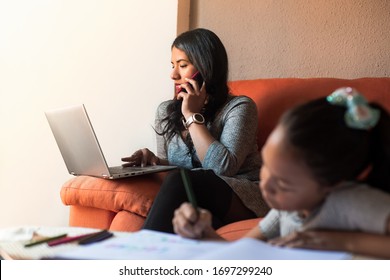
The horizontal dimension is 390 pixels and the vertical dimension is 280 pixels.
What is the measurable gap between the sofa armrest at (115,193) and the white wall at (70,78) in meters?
0.41

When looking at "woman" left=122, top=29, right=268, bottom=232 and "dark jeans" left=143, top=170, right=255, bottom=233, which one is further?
"woman" left=122, top=29, right=268, bottom=232

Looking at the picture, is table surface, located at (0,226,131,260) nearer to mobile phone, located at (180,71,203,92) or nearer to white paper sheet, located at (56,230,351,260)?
white paper sheet, located at (56,230,351,260)

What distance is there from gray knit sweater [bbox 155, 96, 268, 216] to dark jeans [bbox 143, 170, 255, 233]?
0.13 feet

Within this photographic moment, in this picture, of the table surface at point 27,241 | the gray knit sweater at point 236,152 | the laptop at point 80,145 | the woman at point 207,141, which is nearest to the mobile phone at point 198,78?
the woman at point 207,141

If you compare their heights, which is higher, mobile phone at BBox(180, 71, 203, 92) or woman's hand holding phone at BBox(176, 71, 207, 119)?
mobile phone at BBox(180, 71, 203, 92)

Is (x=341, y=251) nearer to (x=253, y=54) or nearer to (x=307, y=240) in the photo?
(x=307, y=240)

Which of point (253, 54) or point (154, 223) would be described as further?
point (253, 54)

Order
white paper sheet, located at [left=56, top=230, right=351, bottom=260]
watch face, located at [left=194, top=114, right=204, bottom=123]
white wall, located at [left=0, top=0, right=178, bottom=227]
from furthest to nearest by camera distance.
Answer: white wall, located at [left=0, top=0, right=178, bottom=227]
watch face, located at [left=194, top=114, right=204, bottom=123]
white paper sheet, located at [left=56, top=230, right=351, bottom=260]

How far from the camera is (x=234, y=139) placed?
4.33 ft

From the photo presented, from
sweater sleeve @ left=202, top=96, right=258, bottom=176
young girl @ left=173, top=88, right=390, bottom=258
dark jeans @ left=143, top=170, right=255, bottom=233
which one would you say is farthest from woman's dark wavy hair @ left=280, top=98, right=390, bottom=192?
sweater sleeve @ left=202, top=96, right=258, bottom=176

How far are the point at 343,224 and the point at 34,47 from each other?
1706 millimetres

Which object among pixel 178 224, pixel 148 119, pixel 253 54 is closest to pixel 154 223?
pixel 178 224

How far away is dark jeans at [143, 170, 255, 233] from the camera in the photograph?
3.29ft

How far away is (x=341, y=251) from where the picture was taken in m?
0.56
